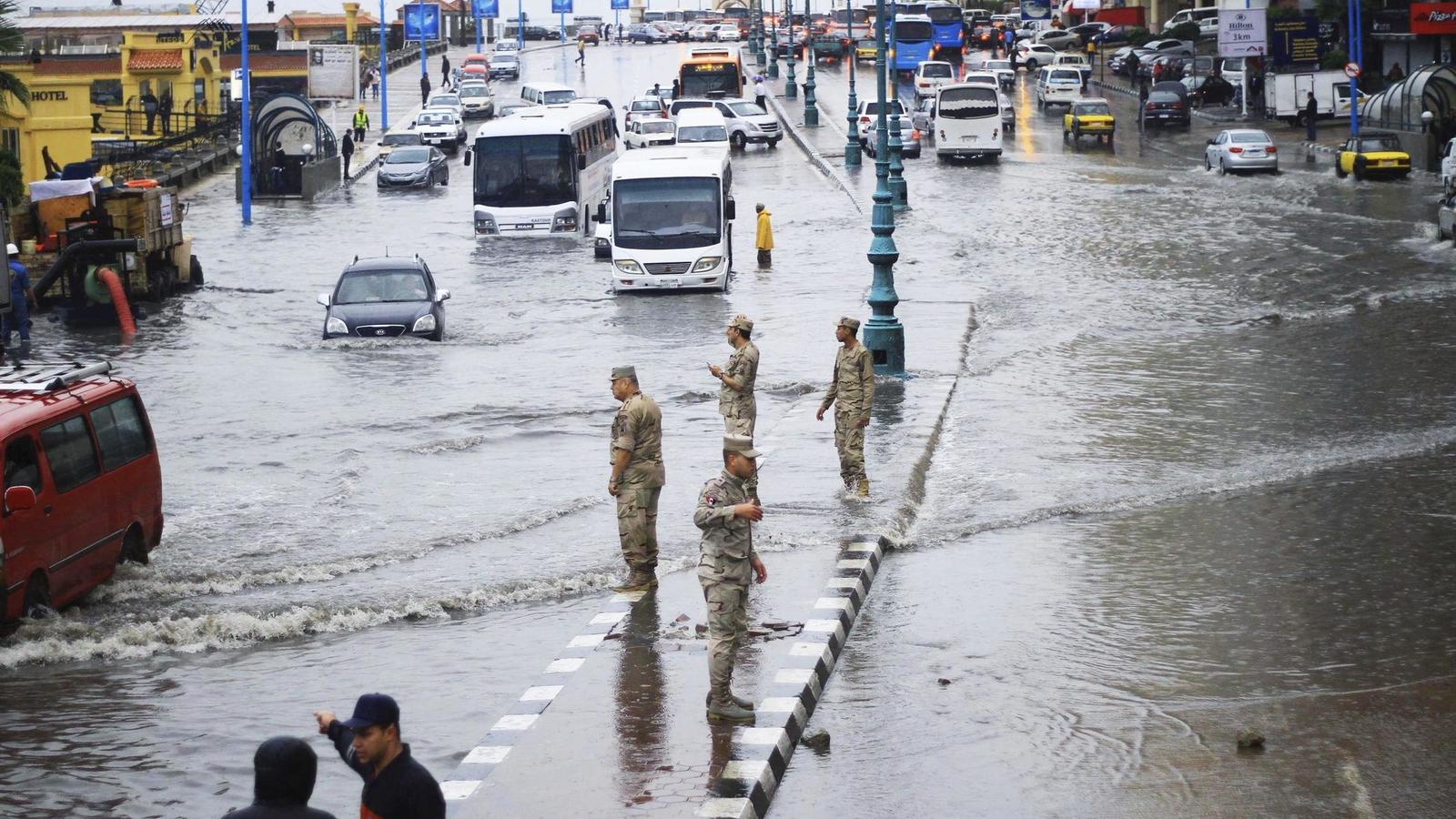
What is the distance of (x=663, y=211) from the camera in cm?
3425

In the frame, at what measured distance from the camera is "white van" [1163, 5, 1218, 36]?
93625 millimetres

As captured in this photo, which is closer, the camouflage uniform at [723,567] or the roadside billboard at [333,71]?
the camouflage uniform at [723,567]

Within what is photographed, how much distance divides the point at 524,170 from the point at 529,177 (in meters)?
0.20

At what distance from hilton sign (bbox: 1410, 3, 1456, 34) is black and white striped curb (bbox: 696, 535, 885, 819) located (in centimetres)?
5363

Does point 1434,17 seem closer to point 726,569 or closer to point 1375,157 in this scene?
point 1375,157

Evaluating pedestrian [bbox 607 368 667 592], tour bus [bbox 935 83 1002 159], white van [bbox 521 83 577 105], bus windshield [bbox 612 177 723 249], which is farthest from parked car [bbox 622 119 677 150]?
pedestrian [bbox 607 368 667 592]

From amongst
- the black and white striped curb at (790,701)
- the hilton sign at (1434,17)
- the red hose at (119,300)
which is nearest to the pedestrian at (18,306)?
the red hose at (119,300)

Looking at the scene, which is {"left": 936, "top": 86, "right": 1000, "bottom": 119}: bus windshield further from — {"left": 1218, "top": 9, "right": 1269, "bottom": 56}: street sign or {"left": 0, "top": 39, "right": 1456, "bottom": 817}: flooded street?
{"left": 0, "top": 39, "right": 1456, "bottom": 817}: flooded street

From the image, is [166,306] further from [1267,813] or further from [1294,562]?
[1267,813]

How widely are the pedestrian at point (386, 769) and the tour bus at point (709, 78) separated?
64.9 m

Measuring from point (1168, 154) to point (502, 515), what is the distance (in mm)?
45146

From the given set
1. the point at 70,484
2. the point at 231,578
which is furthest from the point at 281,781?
the point at 231,578

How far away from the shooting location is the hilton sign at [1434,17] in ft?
202

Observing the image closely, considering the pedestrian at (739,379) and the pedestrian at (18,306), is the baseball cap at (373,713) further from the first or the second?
the pedestrian at (18,306)
